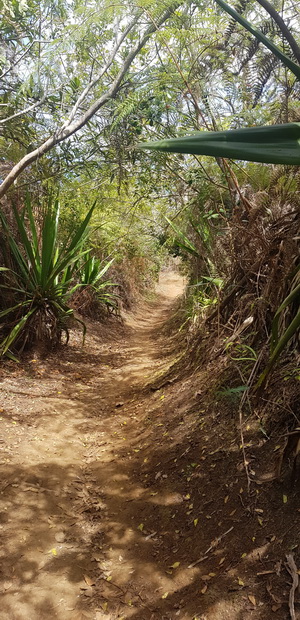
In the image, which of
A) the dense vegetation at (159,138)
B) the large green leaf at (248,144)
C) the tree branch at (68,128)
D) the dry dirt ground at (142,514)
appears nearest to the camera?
the large green leaf at (248,144)

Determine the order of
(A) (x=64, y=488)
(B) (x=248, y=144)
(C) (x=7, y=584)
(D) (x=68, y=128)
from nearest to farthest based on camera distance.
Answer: (B) (x=248, y=144) < (C) (x=7, y=584) < (A) (x=64, y=488) < (D) (x=68, y=128)

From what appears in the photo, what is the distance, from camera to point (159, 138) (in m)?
4.28

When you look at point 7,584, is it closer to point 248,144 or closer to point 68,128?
point 248,144

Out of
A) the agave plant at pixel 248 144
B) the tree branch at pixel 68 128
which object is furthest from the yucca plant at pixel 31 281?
the agave plant at pixel 248 144

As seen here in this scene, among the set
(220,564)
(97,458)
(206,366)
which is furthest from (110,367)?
(220,564)

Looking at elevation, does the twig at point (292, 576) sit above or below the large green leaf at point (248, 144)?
below

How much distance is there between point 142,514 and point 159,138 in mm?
3737

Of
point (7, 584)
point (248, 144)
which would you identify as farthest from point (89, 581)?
point (248, 144)

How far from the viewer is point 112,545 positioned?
5.99 feet

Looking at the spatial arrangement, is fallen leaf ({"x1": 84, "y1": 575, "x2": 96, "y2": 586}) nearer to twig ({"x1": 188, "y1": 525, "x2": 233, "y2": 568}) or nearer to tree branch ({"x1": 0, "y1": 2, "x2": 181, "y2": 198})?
twig ({"x1": 188, "y1": 525, "x2": 233, "y2": 568})

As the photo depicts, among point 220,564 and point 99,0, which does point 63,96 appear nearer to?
point 99,0

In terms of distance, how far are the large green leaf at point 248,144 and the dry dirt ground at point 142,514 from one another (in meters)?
1.27

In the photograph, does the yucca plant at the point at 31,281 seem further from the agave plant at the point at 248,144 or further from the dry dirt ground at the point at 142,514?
the agave plant at the point at 248,144

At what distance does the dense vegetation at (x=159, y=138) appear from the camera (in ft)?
8.50
